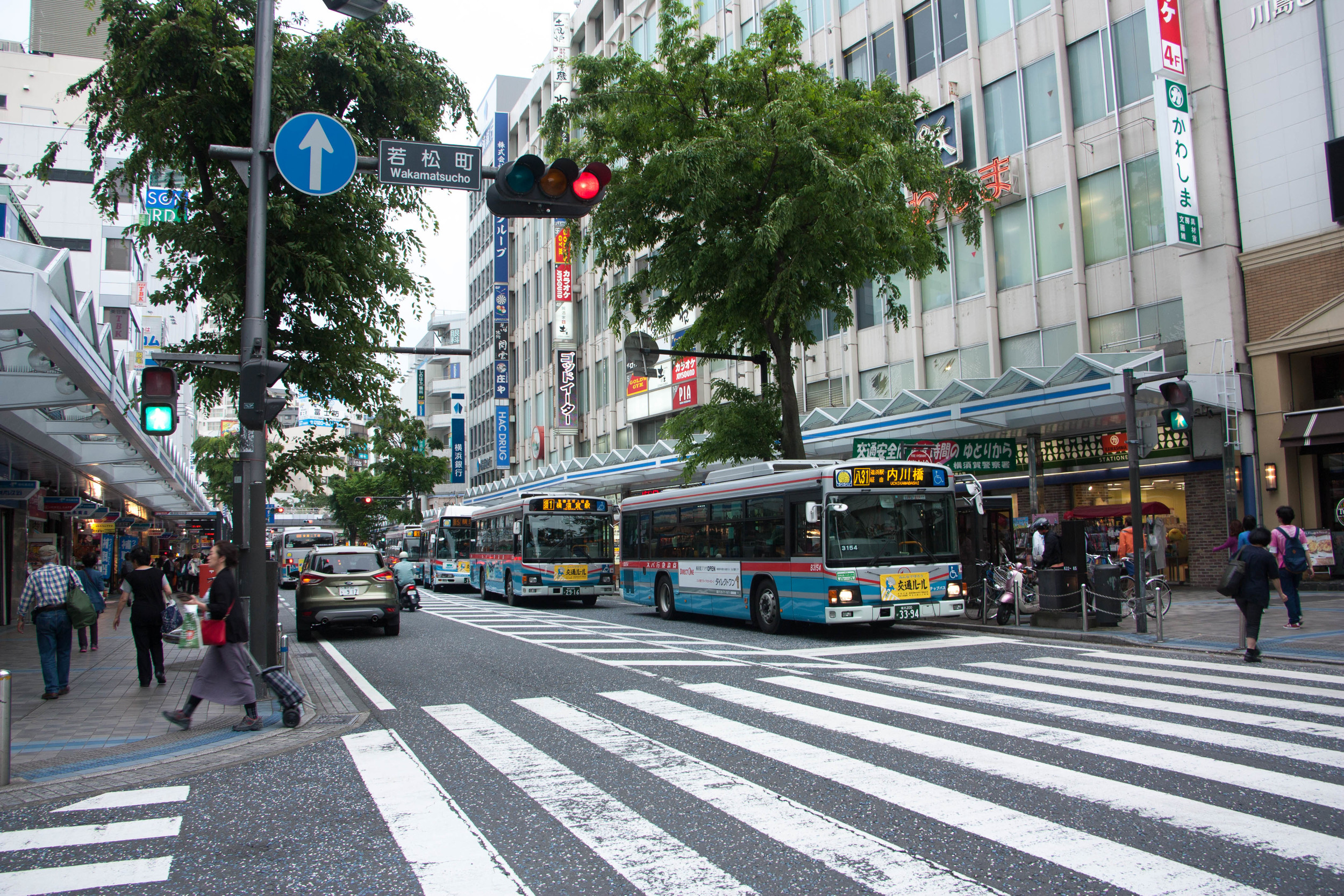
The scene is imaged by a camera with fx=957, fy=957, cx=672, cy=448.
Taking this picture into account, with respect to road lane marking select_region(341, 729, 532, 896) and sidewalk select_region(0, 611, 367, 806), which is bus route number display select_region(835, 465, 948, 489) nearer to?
sidewalk select_region(0, 611, 367, 806)

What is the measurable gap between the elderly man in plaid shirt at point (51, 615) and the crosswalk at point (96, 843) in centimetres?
500

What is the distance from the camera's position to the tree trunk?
20.7 metres

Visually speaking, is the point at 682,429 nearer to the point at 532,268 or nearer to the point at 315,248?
the point at 315,248

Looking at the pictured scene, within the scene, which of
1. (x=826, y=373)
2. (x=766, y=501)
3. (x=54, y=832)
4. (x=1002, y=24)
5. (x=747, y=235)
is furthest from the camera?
(x=826, y=373)

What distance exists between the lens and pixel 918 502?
50.4 feet

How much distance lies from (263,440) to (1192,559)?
19743 mm

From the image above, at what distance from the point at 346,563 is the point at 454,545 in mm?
18593

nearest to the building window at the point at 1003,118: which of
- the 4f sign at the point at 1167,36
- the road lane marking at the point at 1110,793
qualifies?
the 4f sign at the point at 1167,36

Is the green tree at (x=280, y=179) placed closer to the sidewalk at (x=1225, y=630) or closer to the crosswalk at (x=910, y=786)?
the crosswalk at (x=910, y=786)

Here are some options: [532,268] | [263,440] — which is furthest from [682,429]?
[532,268]

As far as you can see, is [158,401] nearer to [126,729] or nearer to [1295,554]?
[126,729]

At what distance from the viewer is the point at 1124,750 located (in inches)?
270

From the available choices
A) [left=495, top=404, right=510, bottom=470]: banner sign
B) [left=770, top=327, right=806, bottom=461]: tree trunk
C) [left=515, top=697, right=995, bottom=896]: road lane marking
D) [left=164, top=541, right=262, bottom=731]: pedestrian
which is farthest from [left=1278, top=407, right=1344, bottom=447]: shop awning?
[left=495, top=404, right=510, bottom=470]: banner sign

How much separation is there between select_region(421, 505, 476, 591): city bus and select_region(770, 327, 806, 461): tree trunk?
1642cm
